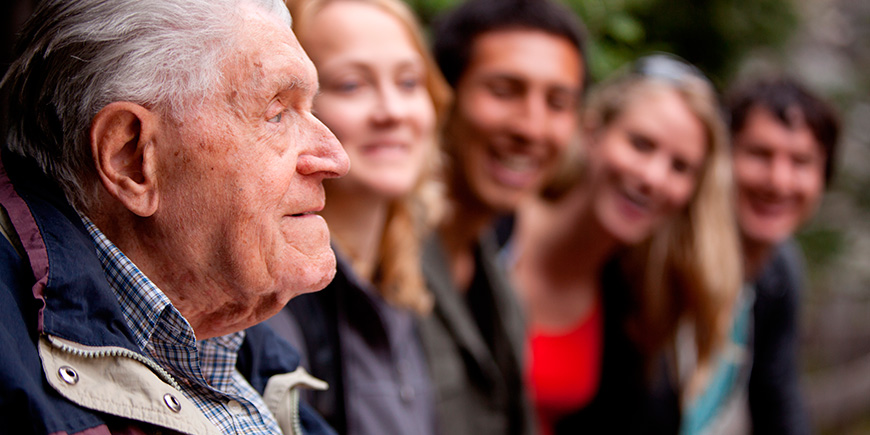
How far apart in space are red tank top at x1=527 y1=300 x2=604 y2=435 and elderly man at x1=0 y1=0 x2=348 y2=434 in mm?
2362

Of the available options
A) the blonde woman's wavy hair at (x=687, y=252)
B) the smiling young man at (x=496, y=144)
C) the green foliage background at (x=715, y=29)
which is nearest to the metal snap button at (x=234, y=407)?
the smiling young man at (x=496, y=144)

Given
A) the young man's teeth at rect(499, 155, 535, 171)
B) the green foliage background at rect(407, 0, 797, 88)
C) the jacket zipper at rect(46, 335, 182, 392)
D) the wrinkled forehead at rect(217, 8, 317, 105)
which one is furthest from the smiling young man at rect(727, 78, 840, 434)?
the jacket zipper at rect(46, 335, 182, 392)

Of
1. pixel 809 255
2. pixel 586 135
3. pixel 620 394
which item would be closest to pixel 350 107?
pixel 586 135

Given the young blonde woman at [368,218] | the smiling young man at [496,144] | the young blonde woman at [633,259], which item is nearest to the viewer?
the young blonde woman at [368,218]

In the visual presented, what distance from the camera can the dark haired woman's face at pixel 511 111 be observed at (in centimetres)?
290

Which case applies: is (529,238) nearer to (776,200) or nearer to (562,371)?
(562,371)

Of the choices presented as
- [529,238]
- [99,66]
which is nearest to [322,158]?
[99,66]

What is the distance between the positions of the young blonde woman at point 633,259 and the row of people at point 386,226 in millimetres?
14

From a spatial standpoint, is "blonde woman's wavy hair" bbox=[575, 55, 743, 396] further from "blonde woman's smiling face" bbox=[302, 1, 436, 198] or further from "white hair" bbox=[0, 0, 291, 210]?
"white hair" bbox=[0, 0, 291, 210]

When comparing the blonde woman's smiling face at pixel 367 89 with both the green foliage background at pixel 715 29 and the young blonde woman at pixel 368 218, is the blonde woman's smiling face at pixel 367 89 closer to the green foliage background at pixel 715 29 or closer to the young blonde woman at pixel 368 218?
the young blonde woman at pixel 368 218

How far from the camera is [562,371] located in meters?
3.45

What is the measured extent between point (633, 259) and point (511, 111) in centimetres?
133

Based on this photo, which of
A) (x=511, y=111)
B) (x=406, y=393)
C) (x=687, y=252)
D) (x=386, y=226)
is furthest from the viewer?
(x=687, y=252)

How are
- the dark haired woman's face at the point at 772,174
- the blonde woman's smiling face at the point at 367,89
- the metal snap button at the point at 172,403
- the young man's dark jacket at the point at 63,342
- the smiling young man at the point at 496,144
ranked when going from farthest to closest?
the dark haired woman's face at the point at 772,174 < the smiling young man at the point at 496,144 < the blonde woman's smiling face at the point at 367,89 < the metal snap button at the point at 172,403 < the young man's dark jacket at the point at 63,342
